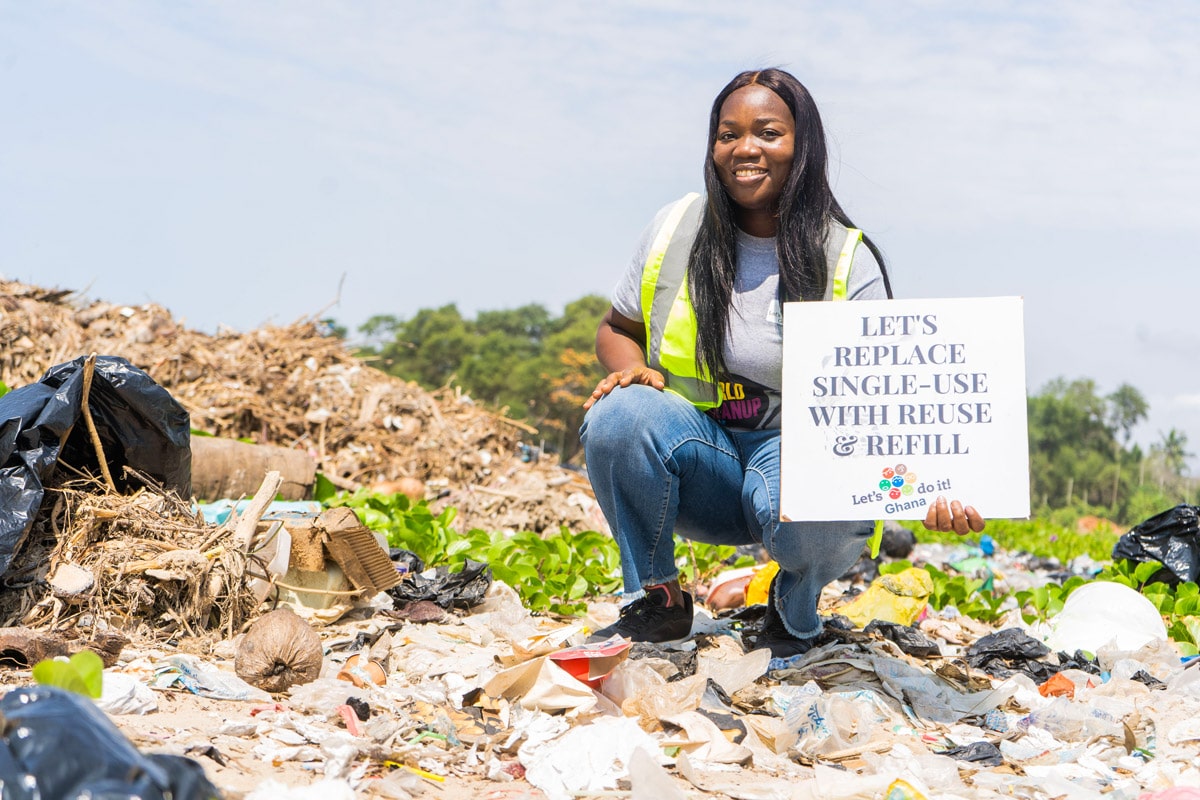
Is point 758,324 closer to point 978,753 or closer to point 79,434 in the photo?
point 978,753

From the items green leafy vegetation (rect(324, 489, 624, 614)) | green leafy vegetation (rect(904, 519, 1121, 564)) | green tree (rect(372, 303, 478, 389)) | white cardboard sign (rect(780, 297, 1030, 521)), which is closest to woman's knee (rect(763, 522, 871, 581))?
white cardboard sign (rect(780, 297, 1030, 521))

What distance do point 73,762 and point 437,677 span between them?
152cm

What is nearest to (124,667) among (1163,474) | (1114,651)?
(1114,651)

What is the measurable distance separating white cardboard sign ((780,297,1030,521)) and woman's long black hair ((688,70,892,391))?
0.22 m

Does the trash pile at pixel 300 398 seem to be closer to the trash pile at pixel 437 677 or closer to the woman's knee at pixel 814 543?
the trash pile at pixel 437 677

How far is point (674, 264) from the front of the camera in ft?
10.9

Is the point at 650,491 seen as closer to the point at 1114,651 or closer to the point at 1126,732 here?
the point at 1126,732

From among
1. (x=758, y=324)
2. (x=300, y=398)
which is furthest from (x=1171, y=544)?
(x=300, y=398)

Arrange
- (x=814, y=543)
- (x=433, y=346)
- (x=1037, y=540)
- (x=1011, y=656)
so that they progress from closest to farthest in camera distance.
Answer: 1. (x=814, y=543)
2. (x=1011, y=656)
3. (x=1037, y=540)
4. (x=433, y=346)

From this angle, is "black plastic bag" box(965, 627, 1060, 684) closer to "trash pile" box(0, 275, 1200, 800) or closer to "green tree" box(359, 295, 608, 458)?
"trash pile" box(0, 275, 1200, 800)

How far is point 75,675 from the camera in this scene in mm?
1775

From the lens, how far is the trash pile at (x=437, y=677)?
215 cm

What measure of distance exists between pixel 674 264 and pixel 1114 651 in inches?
82.2

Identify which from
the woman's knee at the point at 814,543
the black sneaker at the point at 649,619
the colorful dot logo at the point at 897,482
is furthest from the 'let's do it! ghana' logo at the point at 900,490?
the black sneaker at the point at 649,619
